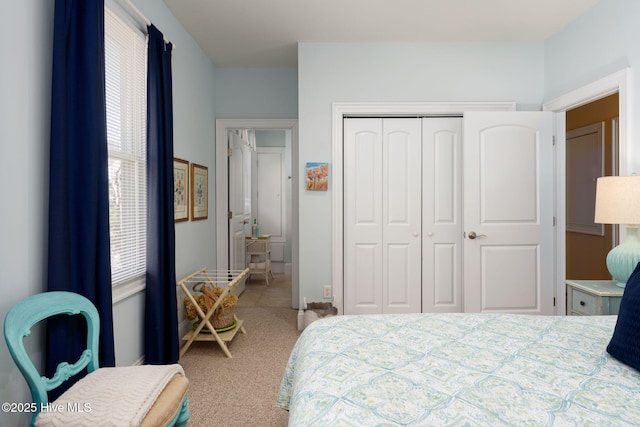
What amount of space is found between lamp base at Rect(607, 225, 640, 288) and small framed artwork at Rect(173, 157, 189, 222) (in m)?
3.27

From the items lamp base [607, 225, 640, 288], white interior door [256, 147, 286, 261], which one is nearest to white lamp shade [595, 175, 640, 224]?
lamp base [607, 225, 640, 288]

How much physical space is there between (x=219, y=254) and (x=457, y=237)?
2671 millimetres

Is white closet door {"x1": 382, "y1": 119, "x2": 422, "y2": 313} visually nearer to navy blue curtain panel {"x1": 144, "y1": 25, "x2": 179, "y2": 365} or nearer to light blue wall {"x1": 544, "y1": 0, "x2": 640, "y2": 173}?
light blue wall {"x1": 544, "y1": 0, "x2": 640, "y2": 173}

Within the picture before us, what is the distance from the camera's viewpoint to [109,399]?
134 cm

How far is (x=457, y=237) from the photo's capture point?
142 inches

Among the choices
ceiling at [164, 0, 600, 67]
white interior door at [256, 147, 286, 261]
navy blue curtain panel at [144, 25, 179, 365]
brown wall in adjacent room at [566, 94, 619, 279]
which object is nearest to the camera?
navy blue curtain panel at [144, 25, 179, 365]

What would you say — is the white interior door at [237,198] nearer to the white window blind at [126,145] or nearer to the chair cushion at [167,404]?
the white window blind at [126,145]

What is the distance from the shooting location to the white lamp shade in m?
2.21

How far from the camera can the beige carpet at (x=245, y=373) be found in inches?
82.8

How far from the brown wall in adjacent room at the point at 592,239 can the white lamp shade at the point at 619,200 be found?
197 cm

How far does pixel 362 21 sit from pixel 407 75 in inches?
28.4

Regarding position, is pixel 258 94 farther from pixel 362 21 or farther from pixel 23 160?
pixel 23 160

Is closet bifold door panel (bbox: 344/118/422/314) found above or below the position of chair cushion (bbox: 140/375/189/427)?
above

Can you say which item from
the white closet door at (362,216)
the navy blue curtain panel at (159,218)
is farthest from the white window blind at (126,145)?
the white closet door at (362,216)
